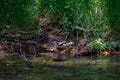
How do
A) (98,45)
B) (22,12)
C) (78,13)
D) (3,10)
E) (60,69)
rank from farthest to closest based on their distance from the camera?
1. (78,13)
2. (3,10)
3. (22,12)
4. (98,45)
5. (60,69)

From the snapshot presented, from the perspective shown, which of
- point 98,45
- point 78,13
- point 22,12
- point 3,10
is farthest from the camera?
point 78,13

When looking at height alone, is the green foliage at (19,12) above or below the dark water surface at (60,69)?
above

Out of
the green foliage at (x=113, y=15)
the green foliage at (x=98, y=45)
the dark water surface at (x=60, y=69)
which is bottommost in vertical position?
the dark water surface at (x=60, y=69)

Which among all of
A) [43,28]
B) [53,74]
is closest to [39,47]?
[43,28]

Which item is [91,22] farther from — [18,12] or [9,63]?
[9,63]

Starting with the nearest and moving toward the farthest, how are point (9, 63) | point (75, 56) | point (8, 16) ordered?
point (9, 63)
point (75, 56)
point (8, 16)

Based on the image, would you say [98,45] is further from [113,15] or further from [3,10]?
[3,10]

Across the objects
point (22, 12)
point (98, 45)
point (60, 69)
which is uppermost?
point (22, 12)

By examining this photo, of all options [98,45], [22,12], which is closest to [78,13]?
[98,45]

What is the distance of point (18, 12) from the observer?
7.68 m

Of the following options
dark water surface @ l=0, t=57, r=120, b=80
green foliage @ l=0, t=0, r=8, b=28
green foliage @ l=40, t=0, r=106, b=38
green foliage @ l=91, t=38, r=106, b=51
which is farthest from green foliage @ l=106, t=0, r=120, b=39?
green foliage @ l=0, t=0, r=8, b=28

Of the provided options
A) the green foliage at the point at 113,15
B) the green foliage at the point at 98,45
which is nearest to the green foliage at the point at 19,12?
the green foliage at the point at 98,45

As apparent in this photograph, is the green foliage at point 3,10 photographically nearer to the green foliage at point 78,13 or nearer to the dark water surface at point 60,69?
the green foliage at point 78,13

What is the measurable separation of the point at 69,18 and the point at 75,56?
124 centimetres
